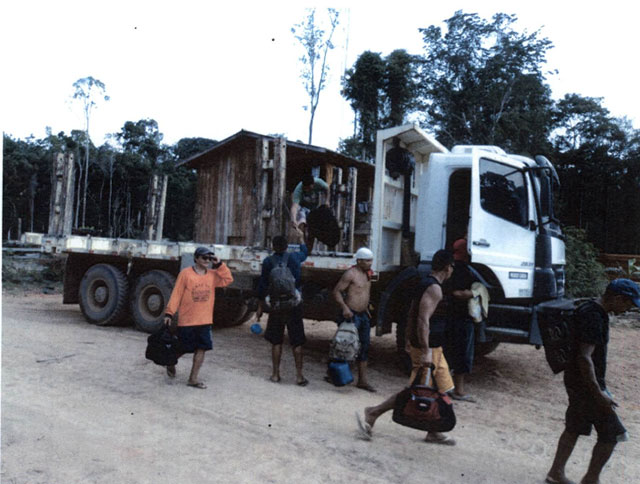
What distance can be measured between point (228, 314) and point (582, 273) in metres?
10.6

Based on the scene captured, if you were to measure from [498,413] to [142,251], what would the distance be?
18.9 ft

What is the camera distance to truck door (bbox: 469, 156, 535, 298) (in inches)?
233

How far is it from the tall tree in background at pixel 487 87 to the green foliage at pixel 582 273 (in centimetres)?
761

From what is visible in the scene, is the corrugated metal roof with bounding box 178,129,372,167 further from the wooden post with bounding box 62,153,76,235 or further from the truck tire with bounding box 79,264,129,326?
the truck tire with bounding box 79,264,129,326

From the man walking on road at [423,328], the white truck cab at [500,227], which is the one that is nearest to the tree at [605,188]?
the white truck cab at [500,227]

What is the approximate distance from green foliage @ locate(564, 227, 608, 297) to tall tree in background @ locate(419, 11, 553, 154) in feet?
25.0

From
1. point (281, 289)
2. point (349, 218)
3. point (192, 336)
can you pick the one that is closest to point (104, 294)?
point (192, 336)

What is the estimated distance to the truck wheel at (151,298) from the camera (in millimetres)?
8195

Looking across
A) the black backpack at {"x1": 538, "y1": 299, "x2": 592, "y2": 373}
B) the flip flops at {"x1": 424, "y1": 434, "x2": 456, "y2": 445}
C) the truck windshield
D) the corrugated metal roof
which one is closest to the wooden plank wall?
the corrugated metal roof

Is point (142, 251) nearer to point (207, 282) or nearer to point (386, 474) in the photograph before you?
point (207, 282)

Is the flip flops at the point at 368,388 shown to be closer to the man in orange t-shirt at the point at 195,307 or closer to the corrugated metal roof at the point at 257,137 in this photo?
the man in orange t-shirt at the point at 195,307

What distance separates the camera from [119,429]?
4066 mm

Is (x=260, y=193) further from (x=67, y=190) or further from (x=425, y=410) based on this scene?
(x=425, y=410)

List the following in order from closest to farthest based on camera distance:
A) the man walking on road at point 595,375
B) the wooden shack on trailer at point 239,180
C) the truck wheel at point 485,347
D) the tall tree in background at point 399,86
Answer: the man walking on road at point 595,375, the truck wheel at point 485,347, the wooden shack on trailer at point 239,180, the tall tree in background at point 399,86
